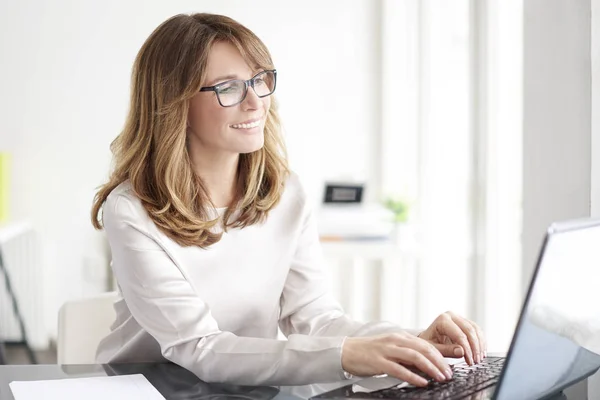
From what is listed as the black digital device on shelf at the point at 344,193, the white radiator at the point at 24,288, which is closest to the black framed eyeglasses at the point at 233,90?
the black digital device on shelf at the point at 344,193

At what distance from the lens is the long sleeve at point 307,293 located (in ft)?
5.60

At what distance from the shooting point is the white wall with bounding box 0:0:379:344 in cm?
421

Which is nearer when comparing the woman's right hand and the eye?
the woman's right hand

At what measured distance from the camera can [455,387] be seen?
3.70 feet

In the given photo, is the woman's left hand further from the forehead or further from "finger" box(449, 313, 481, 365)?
the forehead

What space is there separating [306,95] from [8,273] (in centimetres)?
175

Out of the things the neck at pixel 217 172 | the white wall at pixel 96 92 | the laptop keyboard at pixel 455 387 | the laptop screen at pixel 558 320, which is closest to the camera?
the laptop screen at pixel 558 320

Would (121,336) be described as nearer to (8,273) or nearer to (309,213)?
(309,213)

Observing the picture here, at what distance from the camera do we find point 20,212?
4238 mm

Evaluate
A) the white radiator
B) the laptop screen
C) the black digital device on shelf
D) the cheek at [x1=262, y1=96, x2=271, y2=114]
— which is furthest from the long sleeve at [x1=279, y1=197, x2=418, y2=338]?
the white radiator

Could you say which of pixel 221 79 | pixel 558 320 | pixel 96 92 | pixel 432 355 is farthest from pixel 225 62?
pixel 96 92

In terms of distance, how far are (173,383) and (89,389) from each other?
0.45 ft

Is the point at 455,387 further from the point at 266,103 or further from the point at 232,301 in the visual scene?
the point at 266,103

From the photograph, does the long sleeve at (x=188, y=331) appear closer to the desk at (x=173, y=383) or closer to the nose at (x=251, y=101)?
the desk at (x=173, y=383)
